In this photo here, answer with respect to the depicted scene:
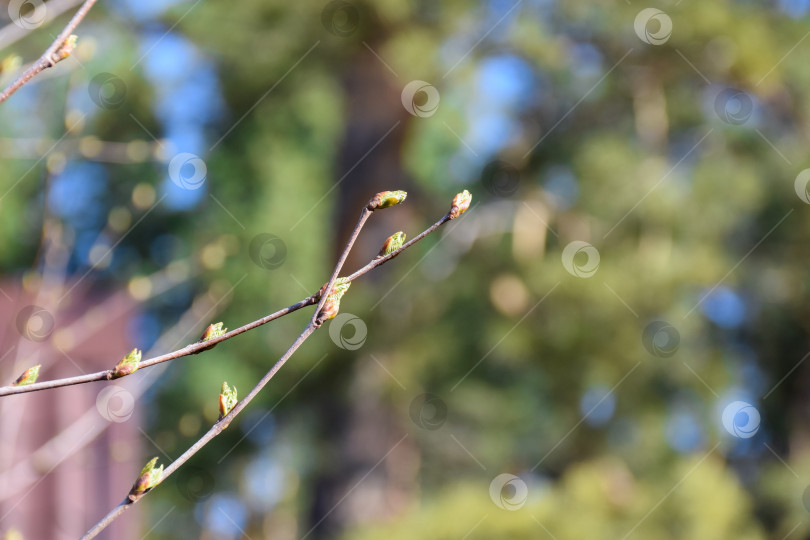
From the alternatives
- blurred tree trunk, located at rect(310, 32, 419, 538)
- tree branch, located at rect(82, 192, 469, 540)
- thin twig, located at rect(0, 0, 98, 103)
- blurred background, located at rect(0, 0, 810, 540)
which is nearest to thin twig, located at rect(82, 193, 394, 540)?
tree branch, located at rect(82, 192, 469, 540)

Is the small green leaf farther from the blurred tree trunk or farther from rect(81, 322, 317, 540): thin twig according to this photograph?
the blurred tree trunk

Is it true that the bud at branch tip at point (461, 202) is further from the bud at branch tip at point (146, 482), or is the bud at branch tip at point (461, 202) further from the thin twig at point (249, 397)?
the bud at branch tip at point (146, 482)

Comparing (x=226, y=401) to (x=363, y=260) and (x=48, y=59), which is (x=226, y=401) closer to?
(x=48, y=59)

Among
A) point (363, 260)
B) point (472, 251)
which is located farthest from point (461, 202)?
point (472, 251)

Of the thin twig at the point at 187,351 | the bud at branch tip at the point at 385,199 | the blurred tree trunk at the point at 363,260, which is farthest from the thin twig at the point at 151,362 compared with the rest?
the blurred tree trunk at the point at 363,260

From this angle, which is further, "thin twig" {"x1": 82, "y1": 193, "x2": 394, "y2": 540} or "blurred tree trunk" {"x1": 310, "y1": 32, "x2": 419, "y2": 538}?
"blurred tree trunk" {"x1": 310, "y1": 32, "x2": 419, "y2": 538}

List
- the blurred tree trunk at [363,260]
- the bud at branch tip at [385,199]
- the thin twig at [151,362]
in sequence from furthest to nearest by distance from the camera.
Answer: the blurred tree trunk at [363,260], the bud at branch tip at [385,199], the thin twig at [151,362]
